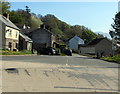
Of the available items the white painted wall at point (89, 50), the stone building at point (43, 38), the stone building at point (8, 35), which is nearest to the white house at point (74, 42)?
the white painted wall at point (89, 50)

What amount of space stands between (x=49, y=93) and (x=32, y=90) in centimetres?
80

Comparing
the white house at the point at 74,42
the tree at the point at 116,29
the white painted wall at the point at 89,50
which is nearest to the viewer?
the tree at the point at 116,29

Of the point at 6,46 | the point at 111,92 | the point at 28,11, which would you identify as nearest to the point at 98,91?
the point at 111,92

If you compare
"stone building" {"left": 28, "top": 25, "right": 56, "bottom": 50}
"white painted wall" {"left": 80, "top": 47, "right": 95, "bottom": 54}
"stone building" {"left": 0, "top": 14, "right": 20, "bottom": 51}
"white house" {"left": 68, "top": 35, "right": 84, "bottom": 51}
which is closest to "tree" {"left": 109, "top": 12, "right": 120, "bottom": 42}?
"stone building" {"left": 0, "top": 14, "right": 20, "bottom": 51}

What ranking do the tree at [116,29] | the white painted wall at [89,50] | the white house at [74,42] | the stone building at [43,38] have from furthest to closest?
the white house at [74,42], the white painted wall at [89,50], the stone building at [43,38], the tree at [116,29]

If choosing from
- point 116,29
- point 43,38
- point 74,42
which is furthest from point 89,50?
point 116,29

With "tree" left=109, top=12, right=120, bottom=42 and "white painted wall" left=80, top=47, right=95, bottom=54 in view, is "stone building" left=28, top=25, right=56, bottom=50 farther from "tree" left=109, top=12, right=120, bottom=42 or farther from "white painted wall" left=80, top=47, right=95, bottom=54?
"tree" left=109, top=12, right=120, bottom=42

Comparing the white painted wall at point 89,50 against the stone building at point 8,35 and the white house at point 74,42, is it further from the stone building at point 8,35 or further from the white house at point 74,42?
the stone building at point 8,35

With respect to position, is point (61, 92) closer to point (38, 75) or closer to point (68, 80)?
point (68, 80)

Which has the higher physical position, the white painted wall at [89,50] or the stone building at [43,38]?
the stone building at [43,38]

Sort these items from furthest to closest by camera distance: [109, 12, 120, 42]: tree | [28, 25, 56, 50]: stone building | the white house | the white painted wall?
1. the white house
2. the white painted wall
3. [28, 25, 56, 50]: stone building
4. [109, 12, 120, 42]: tree

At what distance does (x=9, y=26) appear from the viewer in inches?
1949

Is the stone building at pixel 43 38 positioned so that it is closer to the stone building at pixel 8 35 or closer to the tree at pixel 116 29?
the stone building at pixel 8 35

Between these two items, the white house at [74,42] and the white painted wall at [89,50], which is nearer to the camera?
the white painted wall at [89,50]
